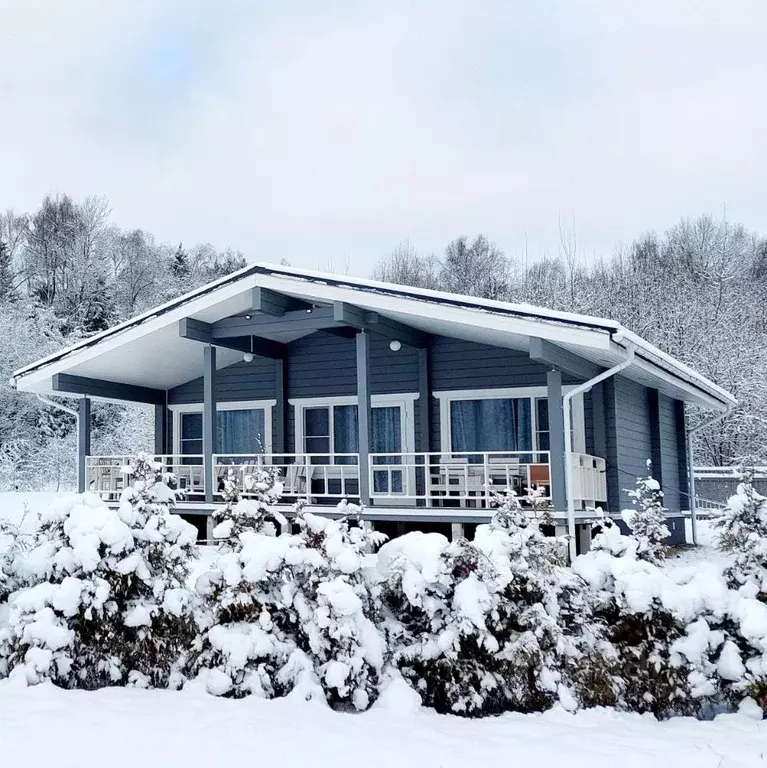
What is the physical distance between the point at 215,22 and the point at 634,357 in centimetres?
969

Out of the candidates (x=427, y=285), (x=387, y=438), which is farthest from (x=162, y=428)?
(x=427, y=285)

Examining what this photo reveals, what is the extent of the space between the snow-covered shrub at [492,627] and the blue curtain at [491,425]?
276 inches

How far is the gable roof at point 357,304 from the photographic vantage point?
9.93 metres

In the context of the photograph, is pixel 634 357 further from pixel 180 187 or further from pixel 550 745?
pixel 180 187

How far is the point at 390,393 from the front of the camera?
13.8 m

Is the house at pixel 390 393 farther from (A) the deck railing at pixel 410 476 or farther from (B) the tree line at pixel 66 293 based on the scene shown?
(B) the tree line at pixel 66 293

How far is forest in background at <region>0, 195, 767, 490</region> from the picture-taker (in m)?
27.4

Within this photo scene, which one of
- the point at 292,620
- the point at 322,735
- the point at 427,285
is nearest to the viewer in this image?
the point at 322,735

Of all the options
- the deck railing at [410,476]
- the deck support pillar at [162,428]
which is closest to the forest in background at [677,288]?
the deck railing at [410,476]

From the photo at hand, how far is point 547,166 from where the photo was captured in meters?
42.6

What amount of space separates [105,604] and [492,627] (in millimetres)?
2694

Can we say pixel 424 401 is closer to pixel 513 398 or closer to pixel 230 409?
pixel 513 398

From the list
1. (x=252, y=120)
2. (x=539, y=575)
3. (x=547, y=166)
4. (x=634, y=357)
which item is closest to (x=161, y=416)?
(x=634, y=357)

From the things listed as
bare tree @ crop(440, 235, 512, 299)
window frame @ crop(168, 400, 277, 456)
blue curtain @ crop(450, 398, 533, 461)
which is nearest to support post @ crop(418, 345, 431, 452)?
Result: blue curtain @ crop(450, 398, 533, 461)
